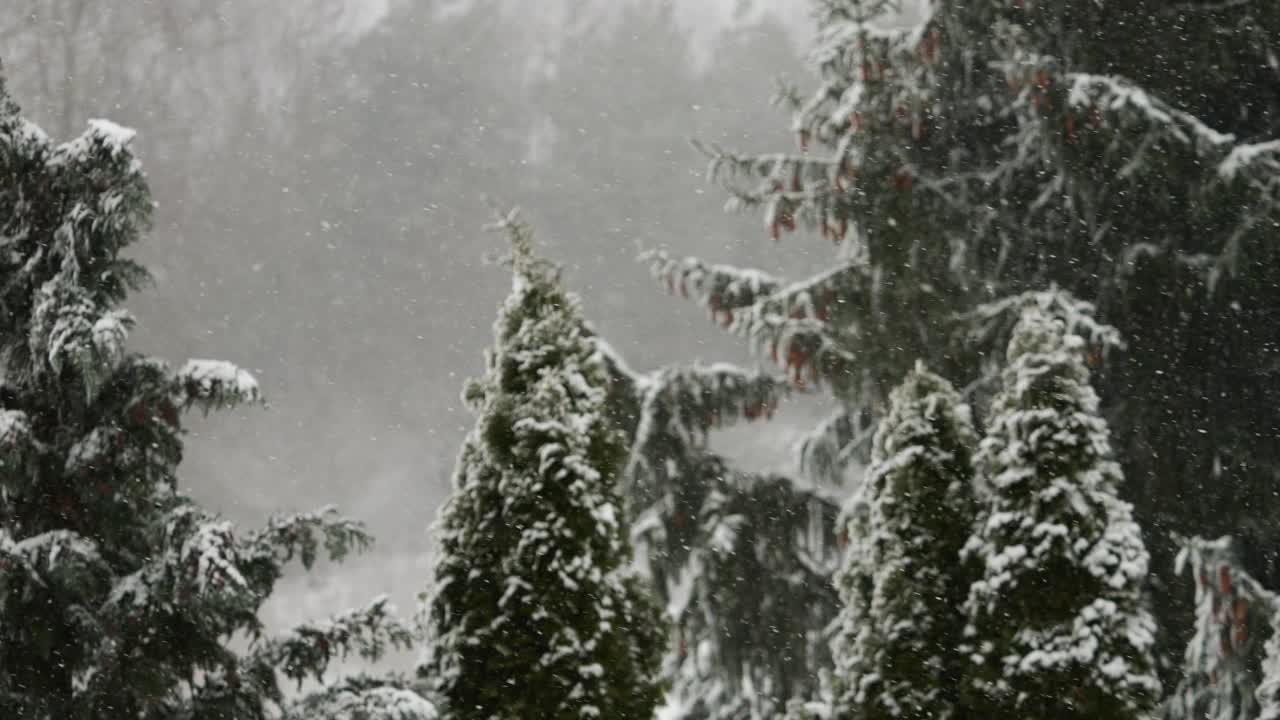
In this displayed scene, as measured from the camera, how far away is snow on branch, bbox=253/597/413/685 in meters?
7.71

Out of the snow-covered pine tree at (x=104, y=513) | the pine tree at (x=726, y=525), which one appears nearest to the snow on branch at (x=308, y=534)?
the snow-covered pine tree at (x=104, y=513)

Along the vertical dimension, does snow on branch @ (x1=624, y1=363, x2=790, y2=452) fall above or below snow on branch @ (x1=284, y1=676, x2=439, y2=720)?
above

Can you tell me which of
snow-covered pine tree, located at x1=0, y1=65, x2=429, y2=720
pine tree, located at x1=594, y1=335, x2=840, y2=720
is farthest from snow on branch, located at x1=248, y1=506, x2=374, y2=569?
pine tree, located at x1=594, y1=335, x2=840, y2=720

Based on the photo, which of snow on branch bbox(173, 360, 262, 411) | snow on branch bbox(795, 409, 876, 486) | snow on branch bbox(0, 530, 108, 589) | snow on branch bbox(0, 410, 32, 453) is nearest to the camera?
snow on branch bbox(0, 530, 108, 589)

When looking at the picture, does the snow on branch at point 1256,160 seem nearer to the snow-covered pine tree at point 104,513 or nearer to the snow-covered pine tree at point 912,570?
the snow-covered pine tree at point 912,570

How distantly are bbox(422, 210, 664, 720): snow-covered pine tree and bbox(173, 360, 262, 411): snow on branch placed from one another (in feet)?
8.06

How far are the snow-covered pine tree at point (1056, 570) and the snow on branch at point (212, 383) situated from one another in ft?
15.7

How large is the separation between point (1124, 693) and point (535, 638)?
8.73ft

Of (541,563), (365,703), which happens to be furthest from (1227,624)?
(365,703)

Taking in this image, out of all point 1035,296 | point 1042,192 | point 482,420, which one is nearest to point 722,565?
point 1035,296

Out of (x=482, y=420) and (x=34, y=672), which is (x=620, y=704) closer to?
(x=482, y=420)

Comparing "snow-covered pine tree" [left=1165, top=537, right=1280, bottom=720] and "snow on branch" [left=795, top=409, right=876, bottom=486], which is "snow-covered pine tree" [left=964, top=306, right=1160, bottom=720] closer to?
"snow-covered pine tree" [left=1165, top=537, right=1280, bottom=720]

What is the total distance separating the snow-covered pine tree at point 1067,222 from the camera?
33.3 ft

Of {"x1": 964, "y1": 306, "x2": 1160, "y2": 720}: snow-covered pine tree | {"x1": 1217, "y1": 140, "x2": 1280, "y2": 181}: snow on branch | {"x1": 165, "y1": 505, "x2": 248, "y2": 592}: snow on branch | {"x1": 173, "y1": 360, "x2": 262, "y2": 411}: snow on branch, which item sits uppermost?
{"x1": 1217, "y1": 140, "x2": 1280, "y2": 181}: snow on branch
